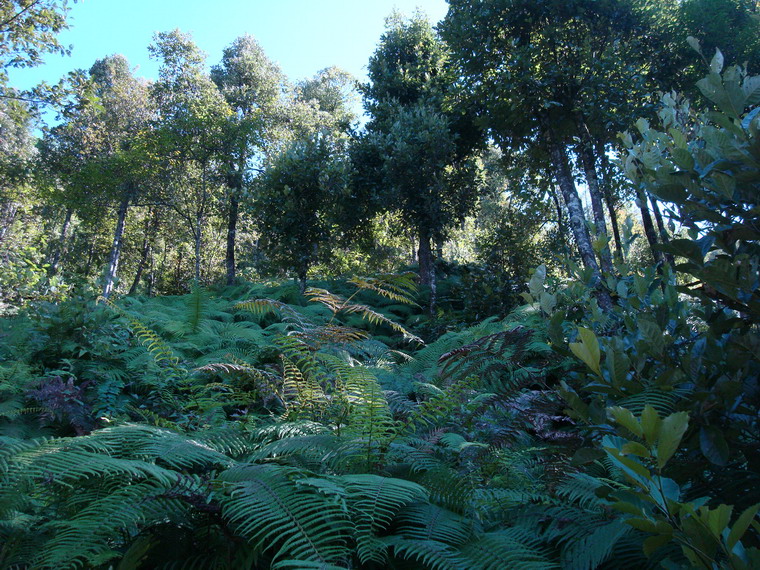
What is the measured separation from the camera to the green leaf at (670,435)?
2.45ft

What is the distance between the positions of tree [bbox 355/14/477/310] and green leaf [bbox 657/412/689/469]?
9.09 meters

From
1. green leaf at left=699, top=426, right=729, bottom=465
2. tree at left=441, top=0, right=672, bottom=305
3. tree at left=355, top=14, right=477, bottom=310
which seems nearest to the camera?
green leaf at left=699, top=426, right=729, bottom=465

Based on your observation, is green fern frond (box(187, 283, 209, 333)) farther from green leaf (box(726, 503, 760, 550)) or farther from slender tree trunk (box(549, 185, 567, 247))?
slender tree trunk (box(549, 185, 567, 247))

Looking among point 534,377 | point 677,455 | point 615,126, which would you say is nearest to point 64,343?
point 534,377

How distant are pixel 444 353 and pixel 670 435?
2.31 meters

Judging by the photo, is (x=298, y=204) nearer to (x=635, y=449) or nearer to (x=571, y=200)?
(x=571, y=200)

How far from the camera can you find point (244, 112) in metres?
17.1

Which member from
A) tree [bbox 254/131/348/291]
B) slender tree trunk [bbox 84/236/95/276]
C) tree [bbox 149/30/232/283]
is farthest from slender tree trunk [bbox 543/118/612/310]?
slender tree trunk [bbox 84/236/95/276]

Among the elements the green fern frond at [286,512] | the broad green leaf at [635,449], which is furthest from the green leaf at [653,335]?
the green fern frond at [286,512]

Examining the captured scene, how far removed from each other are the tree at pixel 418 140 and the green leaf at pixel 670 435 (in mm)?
9086

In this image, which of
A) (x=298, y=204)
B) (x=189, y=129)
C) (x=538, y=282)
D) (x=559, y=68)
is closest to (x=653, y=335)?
(x=538, y=282)

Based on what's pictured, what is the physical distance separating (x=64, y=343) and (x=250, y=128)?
11324 mm

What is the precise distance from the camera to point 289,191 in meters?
10.3

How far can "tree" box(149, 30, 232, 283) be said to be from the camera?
13.7 meters
